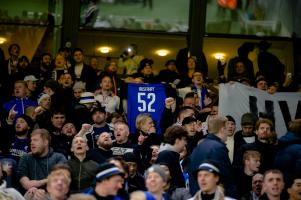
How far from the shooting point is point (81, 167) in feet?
45.3

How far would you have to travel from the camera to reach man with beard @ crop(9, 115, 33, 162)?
1523 cm

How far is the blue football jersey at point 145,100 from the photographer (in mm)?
18844

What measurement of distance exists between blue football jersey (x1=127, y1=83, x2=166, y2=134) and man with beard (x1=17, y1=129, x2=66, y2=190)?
15.8 feet

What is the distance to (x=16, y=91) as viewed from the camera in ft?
59.8

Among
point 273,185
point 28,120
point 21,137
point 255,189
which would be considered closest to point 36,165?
point 21,137

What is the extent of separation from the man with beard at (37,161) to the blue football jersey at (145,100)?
4827 millimetres

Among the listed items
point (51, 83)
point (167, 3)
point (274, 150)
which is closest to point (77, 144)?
point (274, 150)

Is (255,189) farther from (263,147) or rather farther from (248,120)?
(248,120)

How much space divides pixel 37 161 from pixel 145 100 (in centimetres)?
531

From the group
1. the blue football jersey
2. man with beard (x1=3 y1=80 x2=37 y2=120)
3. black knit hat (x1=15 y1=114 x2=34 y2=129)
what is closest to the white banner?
the blue football jersey

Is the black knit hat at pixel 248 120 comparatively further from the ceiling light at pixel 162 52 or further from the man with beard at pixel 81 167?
the ceiling light at pixel 162 52

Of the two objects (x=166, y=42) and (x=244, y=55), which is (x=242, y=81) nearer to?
(x=244, y=55)

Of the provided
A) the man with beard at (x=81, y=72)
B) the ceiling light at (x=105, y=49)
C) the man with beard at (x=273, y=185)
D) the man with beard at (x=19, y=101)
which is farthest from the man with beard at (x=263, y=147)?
the ceiling light at (x=105, y=49)

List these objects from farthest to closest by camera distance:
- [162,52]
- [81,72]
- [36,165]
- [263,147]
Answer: [162,52]
[81,72]
[263,147]
[36,165]
